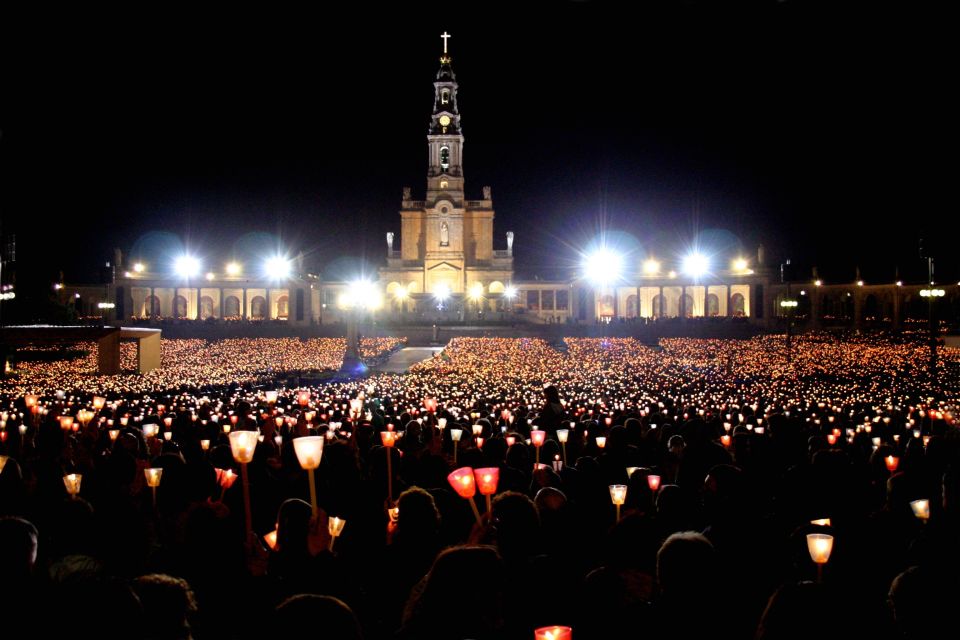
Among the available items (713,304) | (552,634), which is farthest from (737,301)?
(552,634)

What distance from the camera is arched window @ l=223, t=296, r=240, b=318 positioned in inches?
3659

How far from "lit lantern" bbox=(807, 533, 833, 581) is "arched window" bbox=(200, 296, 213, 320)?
9407 centimetres

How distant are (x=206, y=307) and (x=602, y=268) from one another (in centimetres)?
4857

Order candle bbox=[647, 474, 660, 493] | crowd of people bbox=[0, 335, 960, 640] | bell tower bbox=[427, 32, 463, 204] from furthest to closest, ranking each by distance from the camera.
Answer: bell tower bbox=[427, 32, 463, 204], candle bbox=[647, 474, 660, 493], crowd of people bbox=[0, 335, 960, 640]

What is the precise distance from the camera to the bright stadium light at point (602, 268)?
89.1 m

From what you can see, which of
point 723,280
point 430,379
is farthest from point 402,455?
point 723,280

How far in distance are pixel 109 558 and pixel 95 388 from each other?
16.7 metres

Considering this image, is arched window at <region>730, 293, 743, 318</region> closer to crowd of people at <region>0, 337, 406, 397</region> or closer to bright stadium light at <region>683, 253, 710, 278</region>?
bright stadium light at <region>683, 253, 710, 278</region>

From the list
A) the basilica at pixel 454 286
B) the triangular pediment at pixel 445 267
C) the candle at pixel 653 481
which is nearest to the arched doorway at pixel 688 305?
the basilica at pixel 454 286

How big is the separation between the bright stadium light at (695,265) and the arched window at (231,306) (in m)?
54.8

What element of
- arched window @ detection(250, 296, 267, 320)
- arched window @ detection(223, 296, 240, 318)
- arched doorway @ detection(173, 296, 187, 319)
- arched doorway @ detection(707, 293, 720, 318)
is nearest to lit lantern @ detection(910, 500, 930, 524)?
arched doorway @ detection(707, 293, 720, 318)

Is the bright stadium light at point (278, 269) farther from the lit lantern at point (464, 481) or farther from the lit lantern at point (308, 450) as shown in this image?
the lit lantern at point (464, 481)

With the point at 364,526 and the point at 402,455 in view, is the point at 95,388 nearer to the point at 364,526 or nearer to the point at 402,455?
the point at 402,455

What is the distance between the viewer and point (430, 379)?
933 inches
